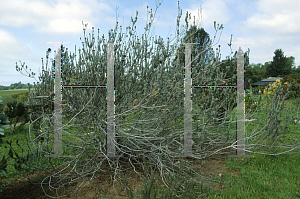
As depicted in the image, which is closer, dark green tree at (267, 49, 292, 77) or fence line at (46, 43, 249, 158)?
fence line at (46, 43, 249, 158)

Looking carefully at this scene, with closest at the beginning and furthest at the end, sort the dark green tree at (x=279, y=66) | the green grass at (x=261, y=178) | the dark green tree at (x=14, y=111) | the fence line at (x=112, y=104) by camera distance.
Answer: the green grass at (x=261, y=178)
the fence line at (x=112, y=104)
the dark green tree at (x=14, y=111)
the dark green tree at (x=279, y=66)

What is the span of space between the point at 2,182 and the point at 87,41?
2.73 metres

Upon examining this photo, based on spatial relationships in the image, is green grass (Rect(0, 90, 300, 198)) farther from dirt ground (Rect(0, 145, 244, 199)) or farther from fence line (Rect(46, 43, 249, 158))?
fence line (Rect(46, 43, 249, 158))

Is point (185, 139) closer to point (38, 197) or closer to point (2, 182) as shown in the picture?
point (38, 197)

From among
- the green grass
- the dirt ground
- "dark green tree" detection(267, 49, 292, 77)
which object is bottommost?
the dirt ground

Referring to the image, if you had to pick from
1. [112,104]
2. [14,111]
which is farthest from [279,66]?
[112,104]

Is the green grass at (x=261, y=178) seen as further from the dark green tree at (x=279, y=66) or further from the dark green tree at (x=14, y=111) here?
the dark green tree at (x=279, y=66)

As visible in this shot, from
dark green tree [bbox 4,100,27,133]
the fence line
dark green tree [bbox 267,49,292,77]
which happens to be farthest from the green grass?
dark green tree [bbox 267,49,292,77]

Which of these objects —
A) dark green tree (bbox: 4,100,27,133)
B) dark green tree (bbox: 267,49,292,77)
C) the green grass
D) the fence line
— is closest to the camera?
the green grass

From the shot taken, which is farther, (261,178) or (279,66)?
(279,66)

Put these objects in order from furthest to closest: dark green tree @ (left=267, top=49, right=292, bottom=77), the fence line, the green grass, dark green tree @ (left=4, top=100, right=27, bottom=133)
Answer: dark green tree @ (left=267, top=49, right=292, bottom=77) → dark green tree @ (left=4, top=100, right=27, bottom=133) → the fence line → the green grass

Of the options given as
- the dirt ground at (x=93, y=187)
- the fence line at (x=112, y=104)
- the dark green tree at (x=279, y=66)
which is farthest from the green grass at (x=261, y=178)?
the dark green tree at (x=279, y=66)

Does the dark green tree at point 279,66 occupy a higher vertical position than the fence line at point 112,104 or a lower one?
higher

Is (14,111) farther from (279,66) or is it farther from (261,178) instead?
(279,66)
